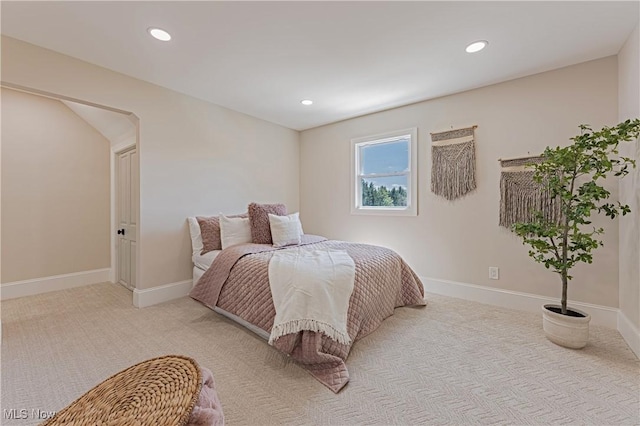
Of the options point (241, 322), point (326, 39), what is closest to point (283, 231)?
point (241, 322)

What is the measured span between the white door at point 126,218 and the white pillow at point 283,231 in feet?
5.90

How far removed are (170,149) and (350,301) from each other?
8.90 feet

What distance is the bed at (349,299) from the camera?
1.80m

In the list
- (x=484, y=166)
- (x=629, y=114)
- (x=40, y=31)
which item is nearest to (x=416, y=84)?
(x=484, y=166)

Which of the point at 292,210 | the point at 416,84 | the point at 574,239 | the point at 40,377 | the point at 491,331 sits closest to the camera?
the point at 40,377

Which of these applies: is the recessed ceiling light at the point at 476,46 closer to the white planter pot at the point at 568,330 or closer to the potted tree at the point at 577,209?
the potted tree at the point at 577,209

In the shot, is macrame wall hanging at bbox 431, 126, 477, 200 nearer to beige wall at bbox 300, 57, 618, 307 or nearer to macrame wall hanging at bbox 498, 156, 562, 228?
beige wall at bbox 300, 57, 618, 307

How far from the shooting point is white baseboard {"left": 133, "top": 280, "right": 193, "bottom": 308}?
2945 mm

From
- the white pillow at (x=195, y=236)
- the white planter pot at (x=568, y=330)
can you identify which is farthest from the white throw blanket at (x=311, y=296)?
the white planter pot at (x=568, y=330)

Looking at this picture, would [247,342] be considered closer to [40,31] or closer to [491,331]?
[491,331]

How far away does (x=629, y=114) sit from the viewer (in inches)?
84.7

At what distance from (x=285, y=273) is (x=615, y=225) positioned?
9.72ft

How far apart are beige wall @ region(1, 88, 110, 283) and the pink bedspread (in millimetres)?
2436
